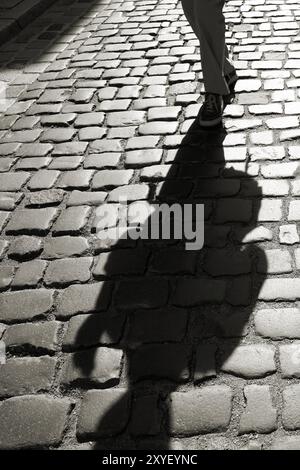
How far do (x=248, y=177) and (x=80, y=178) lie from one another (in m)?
1.16

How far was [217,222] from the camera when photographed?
3324mm

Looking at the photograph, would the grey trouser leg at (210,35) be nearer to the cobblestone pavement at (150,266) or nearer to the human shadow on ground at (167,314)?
the cobblestone pavement at (150,266)

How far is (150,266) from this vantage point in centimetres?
306

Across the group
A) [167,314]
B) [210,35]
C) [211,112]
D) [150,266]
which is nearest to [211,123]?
[211,112]

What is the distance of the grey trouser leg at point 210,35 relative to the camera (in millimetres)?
3945

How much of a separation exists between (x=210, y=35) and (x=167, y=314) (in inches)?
90.0

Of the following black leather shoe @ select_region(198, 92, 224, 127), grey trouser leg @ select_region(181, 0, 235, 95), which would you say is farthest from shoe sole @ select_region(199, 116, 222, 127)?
grey trouser leg @ select_region(181, 0, 235, 95)

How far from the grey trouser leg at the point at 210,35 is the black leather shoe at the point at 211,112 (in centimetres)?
5

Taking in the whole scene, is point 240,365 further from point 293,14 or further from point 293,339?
point 293,14

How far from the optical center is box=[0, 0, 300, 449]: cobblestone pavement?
2.31 meters

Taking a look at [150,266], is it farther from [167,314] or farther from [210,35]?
[210,35]

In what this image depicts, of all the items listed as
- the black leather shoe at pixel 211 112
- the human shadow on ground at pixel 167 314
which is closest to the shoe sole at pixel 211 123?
the black leather shoe at pixel 211 112

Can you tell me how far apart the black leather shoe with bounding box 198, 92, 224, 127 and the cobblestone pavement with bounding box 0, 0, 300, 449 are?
92mm

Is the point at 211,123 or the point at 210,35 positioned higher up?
the point at 210,35
